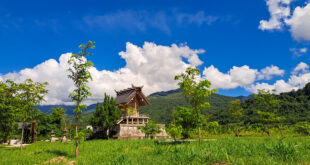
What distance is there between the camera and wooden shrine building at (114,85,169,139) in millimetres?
29406

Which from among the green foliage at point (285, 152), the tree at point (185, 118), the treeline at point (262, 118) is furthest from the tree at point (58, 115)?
the green foliage at point (285, 152)

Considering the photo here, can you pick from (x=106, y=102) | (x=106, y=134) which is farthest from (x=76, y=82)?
(x=106, y=134)

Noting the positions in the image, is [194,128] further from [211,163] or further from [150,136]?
[211,163]

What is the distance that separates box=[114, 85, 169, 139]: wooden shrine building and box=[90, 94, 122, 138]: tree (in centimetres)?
166

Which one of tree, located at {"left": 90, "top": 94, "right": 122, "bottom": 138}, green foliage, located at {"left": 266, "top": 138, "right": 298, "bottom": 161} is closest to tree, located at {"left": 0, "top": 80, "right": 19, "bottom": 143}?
tree, located at {"left": 90, "top": 94, "right": 122, "bottom": 138}

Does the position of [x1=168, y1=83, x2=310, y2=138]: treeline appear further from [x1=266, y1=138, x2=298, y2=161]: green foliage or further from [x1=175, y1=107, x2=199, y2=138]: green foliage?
[x1=266, y1=138, x2=298, y2=161]: green foliage

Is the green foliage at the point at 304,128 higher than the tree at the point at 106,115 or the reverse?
the reverse

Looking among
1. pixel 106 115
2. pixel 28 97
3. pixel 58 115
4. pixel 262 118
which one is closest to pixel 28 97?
pixel 28 97

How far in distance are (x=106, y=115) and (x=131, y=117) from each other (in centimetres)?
559

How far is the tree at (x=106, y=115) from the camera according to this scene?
1102 inches

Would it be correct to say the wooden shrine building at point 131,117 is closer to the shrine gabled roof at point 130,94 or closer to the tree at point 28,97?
the shrine gabled roof at point 130,94

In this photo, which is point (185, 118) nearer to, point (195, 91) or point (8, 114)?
point (195, 91)

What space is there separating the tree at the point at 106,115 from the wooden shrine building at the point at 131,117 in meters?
1.66

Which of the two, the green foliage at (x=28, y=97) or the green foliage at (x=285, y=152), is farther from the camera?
the green foliage at (x=28, y=97)
